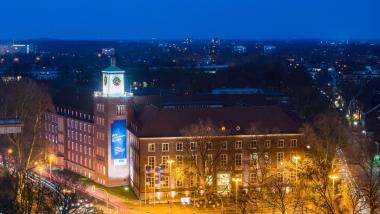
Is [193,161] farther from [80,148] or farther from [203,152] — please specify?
[80,148]

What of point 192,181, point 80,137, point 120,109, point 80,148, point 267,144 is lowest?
point 192,181

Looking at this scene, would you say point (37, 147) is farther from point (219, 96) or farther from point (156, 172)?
point (219, 96)

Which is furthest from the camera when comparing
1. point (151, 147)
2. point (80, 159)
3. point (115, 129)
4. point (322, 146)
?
point (80, 159)

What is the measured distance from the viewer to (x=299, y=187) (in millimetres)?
50156

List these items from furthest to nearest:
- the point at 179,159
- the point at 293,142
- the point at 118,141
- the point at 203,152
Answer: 1. the point at 118,141
2. the point at 293,142
3. the point at 179,159
4. the point at 203,152

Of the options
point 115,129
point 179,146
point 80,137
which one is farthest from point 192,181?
point 80,137

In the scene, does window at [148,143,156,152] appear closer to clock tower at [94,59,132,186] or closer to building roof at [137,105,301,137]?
building roof at [137,105,301,137]

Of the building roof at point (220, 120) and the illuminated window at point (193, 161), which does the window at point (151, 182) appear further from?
the building roof at point (220, 120)

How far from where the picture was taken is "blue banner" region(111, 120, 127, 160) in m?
62.3

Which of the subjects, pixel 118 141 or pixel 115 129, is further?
pixel 115 129

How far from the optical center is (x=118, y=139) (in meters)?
62.3

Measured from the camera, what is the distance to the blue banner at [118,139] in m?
62.3

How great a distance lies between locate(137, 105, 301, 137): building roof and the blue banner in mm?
1883

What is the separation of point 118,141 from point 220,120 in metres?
8.90
